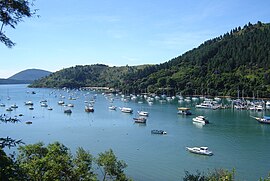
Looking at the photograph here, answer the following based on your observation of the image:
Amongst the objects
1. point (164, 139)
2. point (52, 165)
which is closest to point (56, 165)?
point (52, 165)

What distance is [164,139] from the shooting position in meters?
56.1

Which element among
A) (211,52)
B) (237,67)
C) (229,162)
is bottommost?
(229,162)

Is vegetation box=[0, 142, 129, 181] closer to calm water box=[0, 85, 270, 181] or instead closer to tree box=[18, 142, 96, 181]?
tree box=[18, 142, 96, 181]

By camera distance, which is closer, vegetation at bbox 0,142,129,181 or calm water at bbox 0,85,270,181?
vegetation at bbox 0,142,129,181

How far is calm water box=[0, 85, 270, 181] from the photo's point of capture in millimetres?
39000

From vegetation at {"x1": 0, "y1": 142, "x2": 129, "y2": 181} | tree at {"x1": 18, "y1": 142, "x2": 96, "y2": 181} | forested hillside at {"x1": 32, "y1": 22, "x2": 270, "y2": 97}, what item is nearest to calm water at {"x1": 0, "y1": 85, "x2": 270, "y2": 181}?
vegetation at {"x1": 0, "y1": 142, "x2": 129, "y2": 181}

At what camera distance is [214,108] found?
343ft

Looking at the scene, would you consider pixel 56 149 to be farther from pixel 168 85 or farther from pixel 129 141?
pixel 168 85

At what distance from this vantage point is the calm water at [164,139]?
3900cm

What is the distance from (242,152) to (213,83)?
10798 cm

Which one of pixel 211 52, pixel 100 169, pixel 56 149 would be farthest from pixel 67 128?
pixel 211 52

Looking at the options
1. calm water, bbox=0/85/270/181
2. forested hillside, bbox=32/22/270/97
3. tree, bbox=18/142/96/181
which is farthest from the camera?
forested hillside, bbox=32/22/270/97

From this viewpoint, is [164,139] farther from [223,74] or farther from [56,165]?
[223,74]

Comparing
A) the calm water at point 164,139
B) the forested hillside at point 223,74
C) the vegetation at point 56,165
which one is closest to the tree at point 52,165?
the vegetation at point 56,165
